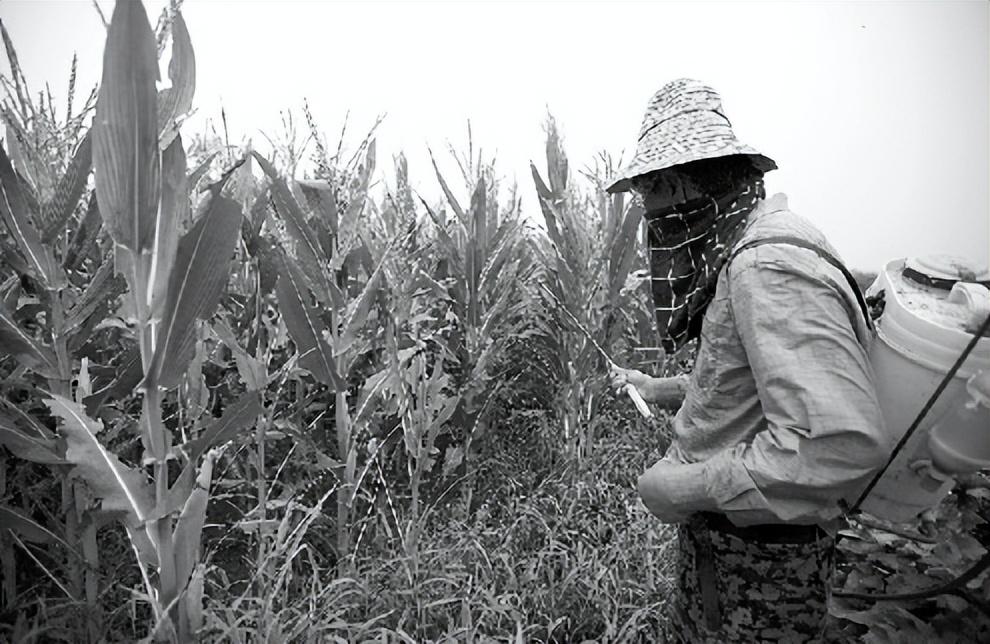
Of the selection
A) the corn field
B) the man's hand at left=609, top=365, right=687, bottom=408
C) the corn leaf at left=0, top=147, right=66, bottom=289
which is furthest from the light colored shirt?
the corn leaf at left=0, top=147, right=66, bottom=289

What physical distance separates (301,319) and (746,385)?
1673 mm

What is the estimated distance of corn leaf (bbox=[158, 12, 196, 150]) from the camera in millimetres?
1455

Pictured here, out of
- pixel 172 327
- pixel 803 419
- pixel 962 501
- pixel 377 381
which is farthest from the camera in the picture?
pixel 377 381

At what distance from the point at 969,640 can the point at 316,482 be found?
2.55 meters

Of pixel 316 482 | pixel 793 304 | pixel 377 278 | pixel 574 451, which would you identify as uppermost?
pixel 377 278

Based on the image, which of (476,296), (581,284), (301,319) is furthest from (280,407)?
(581,284)

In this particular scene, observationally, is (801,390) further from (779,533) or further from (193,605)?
(193,605)

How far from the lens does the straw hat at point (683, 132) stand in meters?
1.31

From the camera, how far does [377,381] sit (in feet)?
8.52

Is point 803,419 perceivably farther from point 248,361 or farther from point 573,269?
point 573,269

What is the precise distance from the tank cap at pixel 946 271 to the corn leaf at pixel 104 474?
68.0 inches

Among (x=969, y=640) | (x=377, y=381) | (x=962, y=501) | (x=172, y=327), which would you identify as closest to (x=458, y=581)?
(x=377, y=381)

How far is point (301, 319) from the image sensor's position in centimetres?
230

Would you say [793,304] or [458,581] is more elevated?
[793,304]
